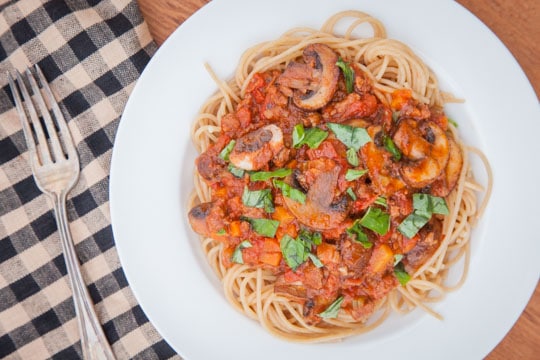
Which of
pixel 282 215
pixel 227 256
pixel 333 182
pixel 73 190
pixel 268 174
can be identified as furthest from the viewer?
pixel 73 190

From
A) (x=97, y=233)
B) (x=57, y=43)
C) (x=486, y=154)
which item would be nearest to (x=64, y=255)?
(x=97, y=233)

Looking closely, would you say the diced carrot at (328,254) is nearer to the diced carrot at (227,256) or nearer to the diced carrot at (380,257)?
the diced carrot at (380,257)

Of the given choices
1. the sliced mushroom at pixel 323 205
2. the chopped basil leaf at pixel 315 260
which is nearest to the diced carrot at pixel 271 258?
the chopped basil leaf at pixel 315 260

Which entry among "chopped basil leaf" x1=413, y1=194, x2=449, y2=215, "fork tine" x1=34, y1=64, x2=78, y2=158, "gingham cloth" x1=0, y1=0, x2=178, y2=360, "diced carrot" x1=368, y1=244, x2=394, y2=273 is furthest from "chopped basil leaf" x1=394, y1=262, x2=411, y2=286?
"fork tine" x1=34, y1=64, x2=78, y2=158

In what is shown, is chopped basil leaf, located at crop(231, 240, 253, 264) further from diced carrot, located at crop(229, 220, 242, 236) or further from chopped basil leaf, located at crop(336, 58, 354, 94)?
chopped basil leaf, located at crop(336, 58, 354, 94)

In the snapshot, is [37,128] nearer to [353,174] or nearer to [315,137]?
[315,137]

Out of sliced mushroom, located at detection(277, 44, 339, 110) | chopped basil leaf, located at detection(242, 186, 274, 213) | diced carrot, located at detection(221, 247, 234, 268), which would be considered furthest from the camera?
diced carrot, located at detection(221, 247, 234, 268)

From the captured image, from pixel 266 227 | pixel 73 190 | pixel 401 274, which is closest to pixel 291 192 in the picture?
pixel 266 227
